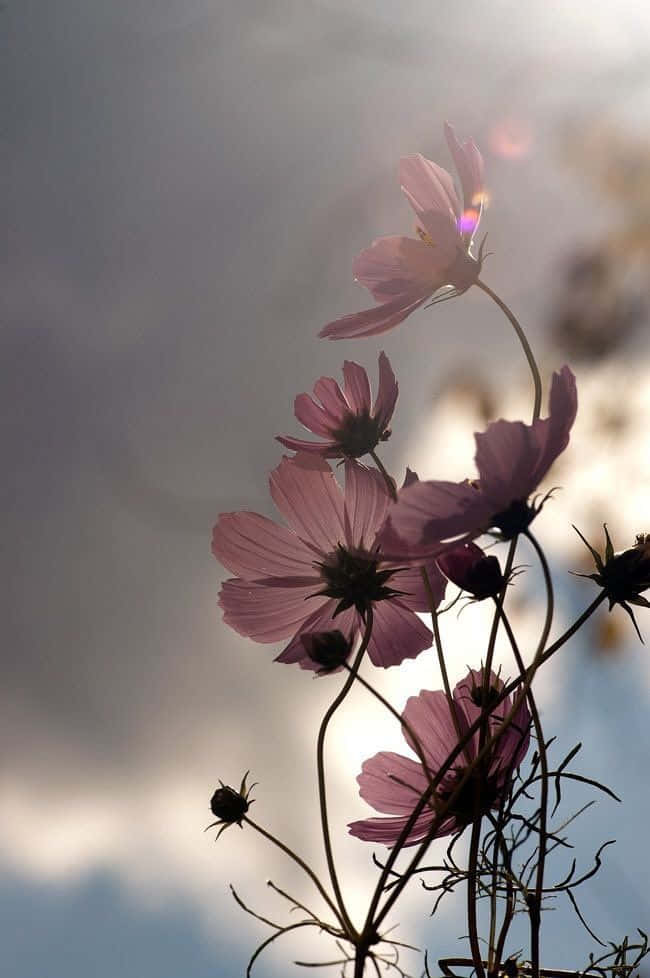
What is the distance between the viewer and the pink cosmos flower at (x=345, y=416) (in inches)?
19.9

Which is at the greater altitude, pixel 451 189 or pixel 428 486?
pixel 451 189

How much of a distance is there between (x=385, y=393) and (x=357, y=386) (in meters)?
0.02

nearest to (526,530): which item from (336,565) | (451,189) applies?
(336,565)

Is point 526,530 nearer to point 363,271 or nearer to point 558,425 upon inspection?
point 558,425

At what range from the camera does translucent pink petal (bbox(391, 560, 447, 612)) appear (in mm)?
451

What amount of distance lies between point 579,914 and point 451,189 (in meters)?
0.39

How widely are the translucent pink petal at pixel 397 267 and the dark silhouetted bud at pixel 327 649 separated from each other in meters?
0.21

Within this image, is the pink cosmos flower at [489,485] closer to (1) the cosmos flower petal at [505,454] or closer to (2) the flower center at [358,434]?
(1) the cosmos flower petal at [505,454]

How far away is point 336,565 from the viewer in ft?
1.54

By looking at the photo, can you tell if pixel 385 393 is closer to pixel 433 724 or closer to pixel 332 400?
pixel 332 400

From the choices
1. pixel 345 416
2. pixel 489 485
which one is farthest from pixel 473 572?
pixel 345 416

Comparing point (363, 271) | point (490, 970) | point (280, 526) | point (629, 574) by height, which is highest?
point (363, 271)

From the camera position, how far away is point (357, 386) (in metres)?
0.51

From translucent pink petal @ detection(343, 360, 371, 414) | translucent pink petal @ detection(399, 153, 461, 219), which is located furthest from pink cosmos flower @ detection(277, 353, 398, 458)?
translucent pink petal @ detection(399, 153, 461, 219)
